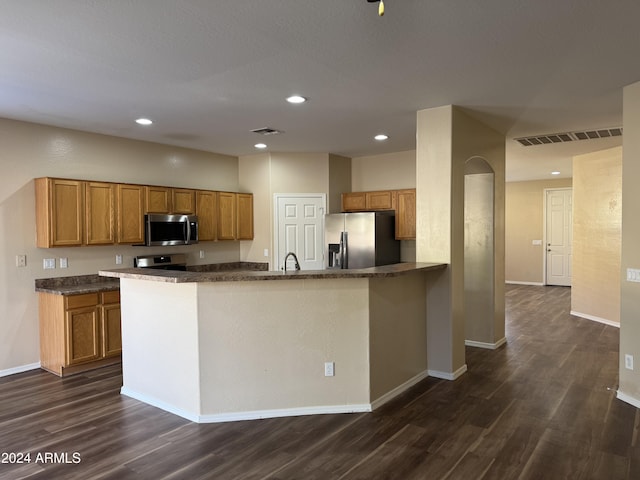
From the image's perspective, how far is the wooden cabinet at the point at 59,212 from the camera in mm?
4473

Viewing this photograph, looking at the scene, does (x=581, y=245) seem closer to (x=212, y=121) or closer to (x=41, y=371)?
(x=212, y=121)

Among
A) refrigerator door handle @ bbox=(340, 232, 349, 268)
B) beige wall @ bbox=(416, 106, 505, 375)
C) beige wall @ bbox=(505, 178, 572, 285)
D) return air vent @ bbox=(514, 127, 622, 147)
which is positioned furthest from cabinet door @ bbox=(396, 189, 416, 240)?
beige wall @ bbox=(505, 178, 572, 285)

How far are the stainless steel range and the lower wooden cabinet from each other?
716 mm

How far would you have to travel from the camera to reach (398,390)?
12.7ft

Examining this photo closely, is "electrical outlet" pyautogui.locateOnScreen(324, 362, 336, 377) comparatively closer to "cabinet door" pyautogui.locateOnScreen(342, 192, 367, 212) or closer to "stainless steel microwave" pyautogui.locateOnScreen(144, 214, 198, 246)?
"stainless steel microwave" pyautogui.locateOnScreen(144, 214, 198, 246)

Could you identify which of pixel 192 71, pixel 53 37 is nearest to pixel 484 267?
pixel 192 71

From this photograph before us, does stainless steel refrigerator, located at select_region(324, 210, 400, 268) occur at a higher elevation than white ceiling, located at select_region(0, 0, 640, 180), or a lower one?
lower

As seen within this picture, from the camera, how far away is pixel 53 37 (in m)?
2.55

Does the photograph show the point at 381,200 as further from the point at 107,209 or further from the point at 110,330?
the point at 110,330

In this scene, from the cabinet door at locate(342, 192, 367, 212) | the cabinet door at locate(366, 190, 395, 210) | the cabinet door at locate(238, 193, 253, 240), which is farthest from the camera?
the cabinet door at locate(342, 192, 367, 212)

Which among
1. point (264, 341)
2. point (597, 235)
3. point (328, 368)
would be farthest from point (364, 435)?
point (597, 235)

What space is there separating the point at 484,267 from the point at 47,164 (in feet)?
17.0

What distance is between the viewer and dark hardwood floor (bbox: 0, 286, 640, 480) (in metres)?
2.65

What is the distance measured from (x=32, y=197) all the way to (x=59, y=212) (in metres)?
0.38
